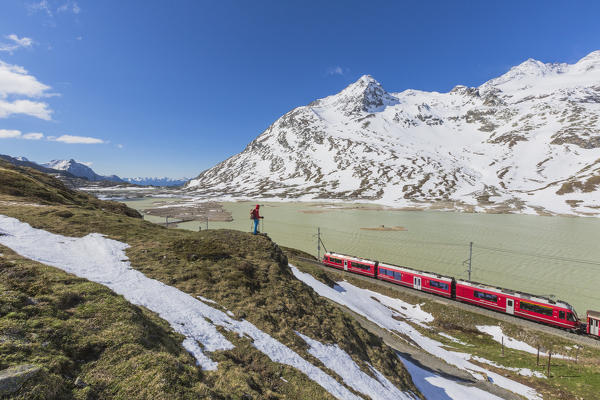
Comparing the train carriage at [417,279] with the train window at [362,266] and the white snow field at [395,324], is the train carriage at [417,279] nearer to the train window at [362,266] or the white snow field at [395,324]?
the train window at [362,266]

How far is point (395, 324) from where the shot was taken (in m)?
26.0

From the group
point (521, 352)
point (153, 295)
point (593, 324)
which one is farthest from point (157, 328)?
point (593, 324)

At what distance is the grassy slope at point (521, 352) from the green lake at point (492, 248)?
1117cm

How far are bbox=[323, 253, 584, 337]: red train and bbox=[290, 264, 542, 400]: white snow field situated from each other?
186 inches

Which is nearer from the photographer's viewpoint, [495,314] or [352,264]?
[495,314]

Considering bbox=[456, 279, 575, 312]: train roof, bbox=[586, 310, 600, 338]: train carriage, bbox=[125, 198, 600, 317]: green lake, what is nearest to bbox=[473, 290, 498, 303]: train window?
bbox=[456, 279, 575, 312]: train roof

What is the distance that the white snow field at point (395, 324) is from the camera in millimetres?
18094

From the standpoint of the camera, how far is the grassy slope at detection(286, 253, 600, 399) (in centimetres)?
1784

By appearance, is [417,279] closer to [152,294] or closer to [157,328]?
[152,294]

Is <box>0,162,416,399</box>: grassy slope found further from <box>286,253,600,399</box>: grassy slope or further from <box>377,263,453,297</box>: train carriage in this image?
<box>377,263,453,297</box>: train carriage

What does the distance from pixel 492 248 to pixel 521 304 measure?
36.0m

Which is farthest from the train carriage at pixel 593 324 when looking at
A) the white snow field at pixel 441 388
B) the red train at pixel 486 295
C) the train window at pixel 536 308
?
the white snow field at pixel 441 388

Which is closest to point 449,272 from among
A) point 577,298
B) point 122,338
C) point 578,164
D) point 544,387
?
point 577,298

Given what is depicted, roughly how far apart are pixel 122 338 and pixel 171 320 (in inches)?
119
